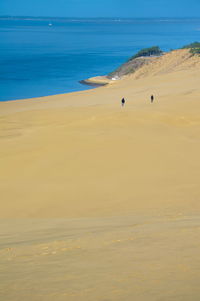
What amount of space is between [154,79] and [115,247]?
43.7 metres

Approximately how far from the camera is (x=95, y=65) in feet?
283

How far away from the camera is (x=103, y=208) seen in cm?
995

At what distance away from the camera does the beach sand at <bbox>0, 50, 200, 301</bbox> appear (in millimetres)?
4477

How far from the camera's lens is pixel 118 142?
52.7 feet

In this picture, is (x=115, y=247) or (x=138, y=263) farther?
(x=115, y=247)

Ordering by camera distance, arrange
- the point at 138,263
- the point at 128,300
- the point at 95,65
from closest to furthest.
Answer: the point at 128,300 < the point at 138,263 < the point at 95,65

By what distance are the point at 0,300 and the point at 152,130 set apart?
1498cm

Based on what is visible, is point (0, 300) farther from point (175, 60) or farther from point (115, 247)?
point (175, 60)

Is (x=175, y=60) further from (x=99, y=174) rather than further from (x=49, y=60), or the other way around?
(x=99, y=174)

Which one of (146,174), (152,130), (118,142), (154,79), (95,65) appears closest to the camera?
(146,174)

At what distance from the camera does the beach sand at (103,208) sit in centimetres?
448

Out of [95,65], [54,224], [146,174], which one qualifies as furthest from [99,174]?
[95,65]

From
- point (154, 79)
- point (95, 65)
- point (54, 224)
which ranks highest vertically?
point (95, 65)

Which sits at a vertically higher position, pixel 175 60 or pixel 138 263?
pixel 175 60
